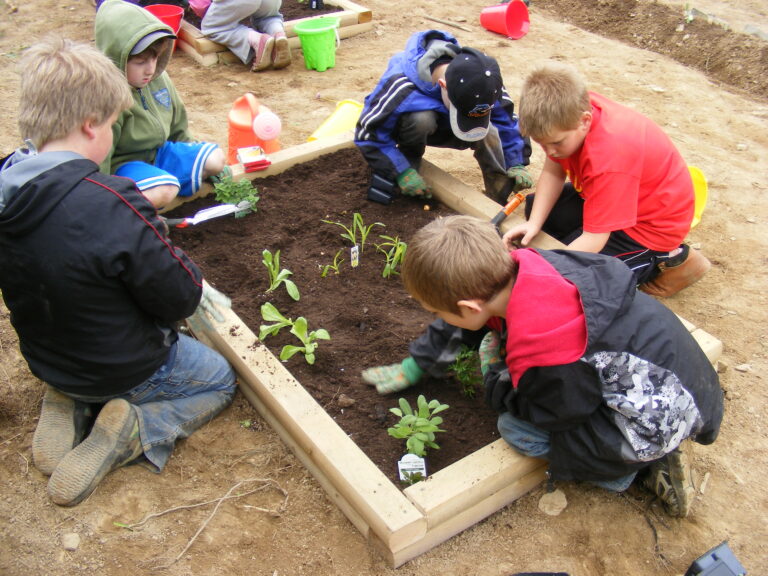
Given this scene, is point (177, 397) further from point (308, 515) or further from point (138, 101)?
point (138, 101)

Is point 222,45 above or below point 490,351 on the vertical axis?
below

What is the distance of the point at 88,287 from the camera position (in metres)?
2.07

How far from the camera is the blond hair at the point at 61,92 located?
2.08m

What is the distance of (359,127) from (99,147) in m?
1.72

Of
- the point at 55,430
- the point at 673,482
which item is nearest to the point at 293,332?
the point at 55,430

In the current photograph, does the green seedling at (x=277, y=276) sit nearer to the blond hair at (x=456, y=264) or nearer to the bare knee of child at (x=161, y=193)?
the bare knee of child at (x=161, y=193)

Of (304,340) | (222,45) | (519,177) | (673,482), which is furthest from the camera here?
(222,45)

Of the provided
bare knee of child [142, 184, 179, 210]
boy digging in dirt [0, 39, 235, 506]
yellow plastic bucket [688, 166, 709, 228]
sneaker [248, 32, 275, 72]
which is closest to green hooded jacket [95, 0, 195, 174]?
bare knee of child [142, 184, 179, 210]

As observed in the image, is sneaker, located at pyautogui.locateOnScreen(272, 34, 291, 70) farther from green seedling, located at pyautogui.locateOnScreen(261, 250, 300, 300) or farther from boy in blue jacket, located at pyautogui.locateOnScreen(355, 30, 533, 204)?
green seedling, located at pyautogui.locateOnScreen(261, 250, 300, 300)

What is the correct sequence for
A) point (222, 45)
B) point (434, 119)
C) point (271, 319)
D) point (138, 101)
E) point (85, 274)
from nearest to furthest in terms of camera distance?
point (85, 274) → point (271, 319) → point (138, 101) → point (434, 119) → point (222, 45)

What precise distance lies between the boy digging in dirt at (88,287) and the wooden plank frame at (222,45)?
3.82 metres

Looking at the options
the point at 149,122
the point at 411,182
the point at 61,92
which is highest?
the point at 61,92

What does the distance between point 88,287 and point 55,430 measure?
0.69m

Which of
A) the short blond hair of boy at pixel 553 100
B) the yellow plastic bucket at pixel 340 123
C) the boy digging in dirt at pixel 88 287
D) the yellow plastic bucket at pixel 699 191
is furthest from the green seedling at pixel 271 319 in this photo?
the yellow plastic bucket at pixel 699 191
